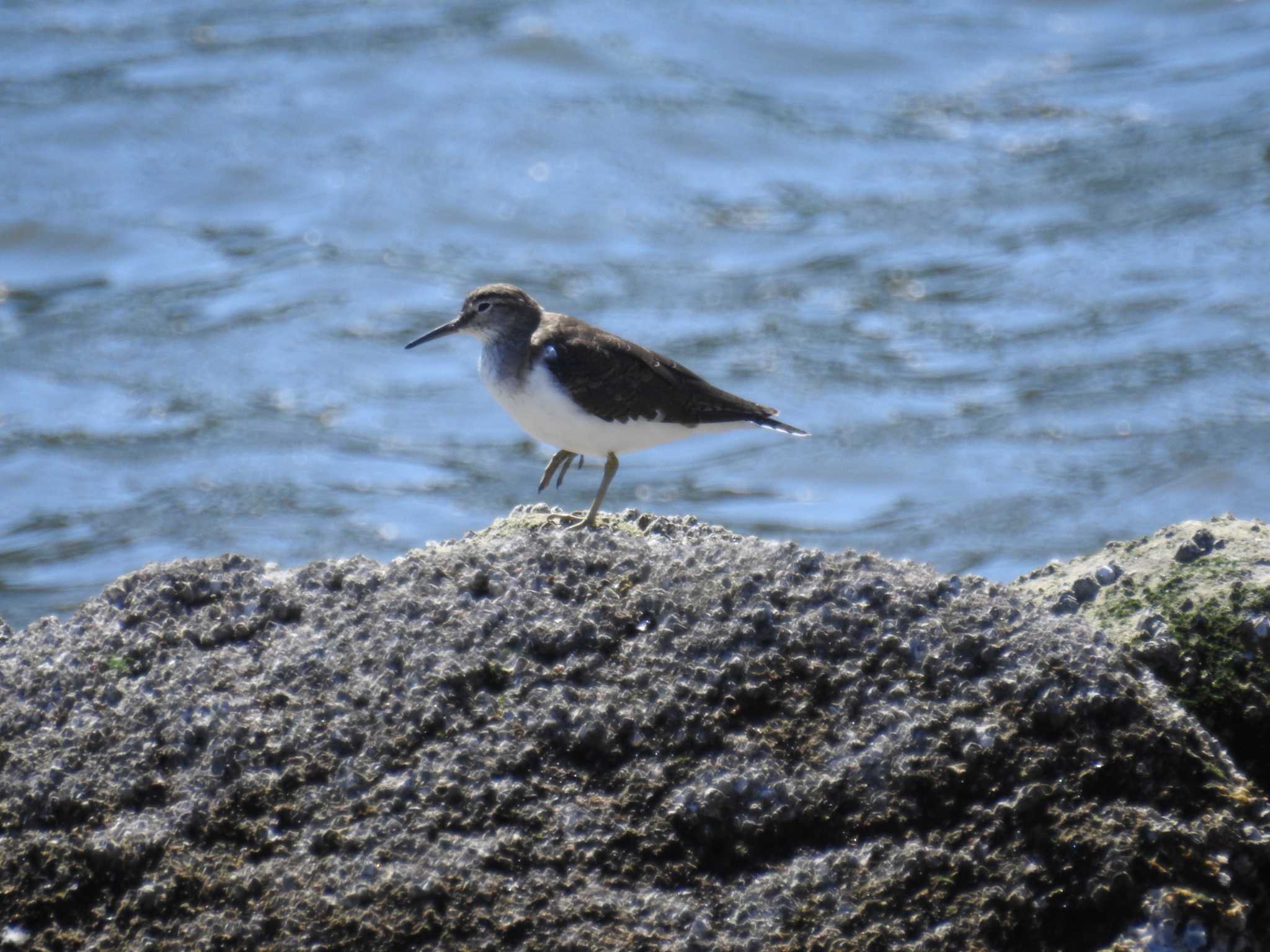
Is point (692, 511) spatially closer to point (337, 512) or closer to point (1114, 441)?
point (337, 512)

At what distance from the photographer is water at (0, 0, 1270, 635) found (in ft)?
37.1

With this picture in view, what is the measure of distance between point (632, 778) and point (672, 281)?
11275 mm

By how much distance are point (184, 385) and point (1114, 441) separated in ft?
26.5

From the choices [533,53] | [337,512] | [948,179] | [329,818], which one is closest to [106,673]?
[329,818]

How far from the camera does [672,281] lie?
46.7ft

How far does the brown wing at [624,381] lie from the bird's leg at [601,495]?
0.73ft

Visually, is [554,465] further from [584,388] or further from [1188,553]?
[1188,553]

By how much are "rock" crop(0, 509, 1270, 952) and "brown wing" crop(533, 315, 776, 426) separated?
2.02 m

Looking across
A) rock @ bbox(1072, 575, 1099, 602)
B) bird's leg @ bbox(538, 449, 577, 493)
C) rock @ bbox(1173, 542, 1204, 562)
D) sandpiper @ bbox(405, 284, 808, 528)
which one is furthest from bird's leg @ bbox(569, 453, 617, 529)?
rock @ bbox(1173, 542, 1204, 562)

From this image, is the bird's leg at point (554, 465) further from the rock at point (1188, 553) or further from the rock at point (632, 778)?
the rock at point (1188, 553)

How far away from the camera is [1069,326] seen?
42.3ft

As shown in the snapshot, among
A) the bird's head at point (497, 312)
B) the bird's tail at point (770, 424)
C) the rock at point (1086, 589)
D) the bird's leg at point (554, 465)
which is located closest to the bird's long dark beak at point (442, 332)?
the bird's head at point (497, 312)

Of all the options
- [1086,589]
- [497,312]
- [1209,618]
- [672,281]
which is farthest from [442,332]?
[672,281]

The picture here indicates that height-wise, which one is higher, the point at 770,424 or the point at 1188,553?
the point at 1188,553
